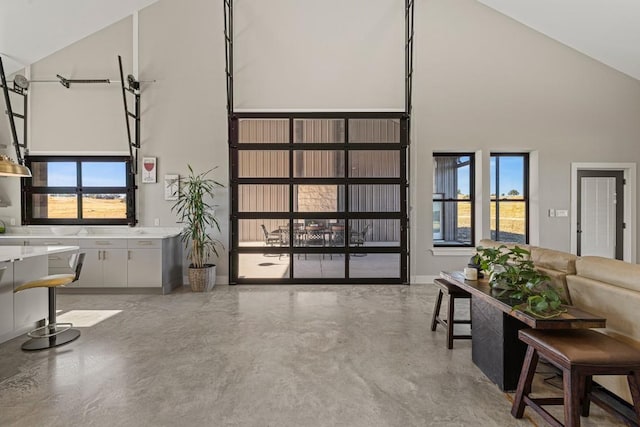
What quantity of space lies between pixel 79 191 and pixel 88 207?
30 cm

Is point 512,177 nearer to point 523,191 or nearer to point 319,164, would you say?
point 523,191

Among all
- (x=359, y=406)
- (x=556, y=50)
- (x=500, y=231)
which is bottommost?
(x=359, y=406)

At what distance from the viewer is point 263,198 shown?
5.50m

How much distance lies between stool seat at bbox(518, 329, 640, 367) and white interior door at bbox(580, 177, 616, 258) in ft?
14.8

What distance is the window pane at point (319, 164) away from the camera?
18.0ft

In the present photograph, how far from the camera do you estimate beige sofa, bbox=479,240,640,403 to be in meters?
1.83

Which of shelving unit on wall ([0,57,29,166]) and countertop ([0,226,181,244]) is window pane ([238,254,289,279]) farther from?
shelving unit on wall ([0,57,29,166])

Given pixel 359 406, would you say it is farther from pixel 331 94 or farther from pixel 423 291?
pixel 331 94

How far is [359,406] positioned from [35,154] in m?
6.36

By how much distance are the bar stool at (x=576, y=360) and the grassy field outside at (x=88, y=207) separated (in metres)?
5.82

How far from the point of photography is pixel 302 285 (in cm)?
536

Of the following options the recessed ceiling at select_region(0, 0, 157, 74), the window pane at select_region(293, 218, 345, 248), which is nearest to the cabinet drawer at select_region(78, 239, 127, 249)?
the window pane at select_region(293, 218, 345, 248)

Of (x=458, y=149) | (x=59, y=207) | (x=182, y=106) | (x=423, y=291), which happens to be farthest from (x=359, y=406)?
(x=59, y=207)

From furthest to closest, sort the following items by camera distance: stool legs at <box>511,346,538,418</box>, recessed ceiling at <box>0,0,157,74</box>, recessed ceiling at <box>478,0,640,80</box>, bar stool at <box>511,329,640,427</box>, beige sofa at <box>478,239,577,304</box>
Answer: recessed ceiling at <box>0,0,157,74</box> < recessed ceiling at <box>478,0,640,80</box> < beige sofa at <box>478,239,577,304</box> < stool legs at <box>511,346,538,418</box> < bar stool at <box>511,329,640,427</box>
